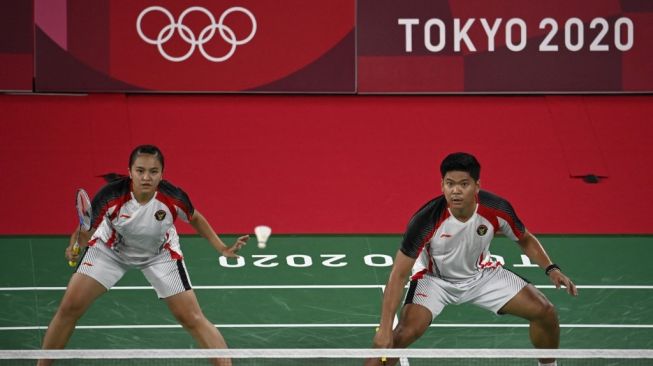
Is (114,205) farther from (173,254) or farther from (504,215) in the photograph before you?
(504,215)

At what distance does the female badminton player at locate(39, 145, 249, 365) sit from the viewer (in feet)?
20.5

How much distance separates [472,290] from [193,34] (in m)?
5.74

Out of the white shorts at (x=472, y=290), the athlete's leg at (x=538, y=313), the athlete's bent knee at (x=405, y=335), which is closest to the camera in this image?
the athlete's bent knee at (x=405, y=335)

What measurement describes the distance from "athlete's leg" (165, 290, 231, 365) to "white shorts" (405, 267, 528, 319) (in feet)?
3.71

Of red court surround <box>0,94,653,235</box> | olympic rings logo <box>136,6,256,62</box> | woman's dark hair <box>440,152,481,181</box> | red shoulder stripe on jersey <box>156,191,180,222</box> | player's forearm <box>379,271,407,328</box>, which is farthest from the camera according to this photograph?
olympic rings logo <box>136,6,256,62</box>

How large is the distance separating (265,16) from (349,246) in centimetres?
299

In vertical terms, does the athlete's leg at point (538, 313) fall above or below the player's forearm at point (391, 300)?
below

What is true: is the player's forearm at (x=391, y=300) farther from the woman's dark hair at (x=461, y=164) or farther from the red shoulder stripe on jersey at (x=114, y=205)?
the red shoulder stripe on jersey at (x=114, y=205)

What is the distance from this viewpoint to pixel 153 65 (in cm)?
1109

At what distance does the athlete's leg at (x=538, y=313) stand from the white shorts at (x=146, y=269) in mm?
1895

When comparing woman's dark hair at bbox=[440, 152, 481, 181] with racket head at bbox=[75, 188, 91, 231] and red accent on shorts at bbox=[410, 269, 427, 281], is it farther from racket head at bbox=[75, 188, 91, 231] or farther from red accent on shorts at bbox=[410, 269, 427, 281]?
racket head at bbox=[75, 188, 91, 231]

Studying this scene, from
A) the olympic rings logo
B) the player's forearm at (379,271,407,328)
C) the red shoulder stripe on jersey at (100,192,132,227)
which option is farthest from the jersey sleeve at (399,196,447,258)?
the olympic rings logo

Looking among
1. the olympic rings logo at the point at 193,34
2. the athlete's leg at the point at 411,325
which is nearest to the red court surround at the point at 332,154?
the olympic rings logo at the point at 193,34

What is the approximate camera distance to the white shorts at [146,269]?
636 cm
